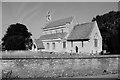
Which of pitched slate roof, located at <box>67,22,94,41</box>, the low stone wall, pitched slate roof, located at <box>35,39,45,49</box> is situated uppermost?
pitched slate roof, located at <box>67,22,94,41</box>

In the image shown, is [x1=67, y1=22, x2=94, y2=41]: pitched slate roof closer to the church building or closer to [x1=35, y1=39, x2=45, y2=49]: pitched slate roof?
the church building

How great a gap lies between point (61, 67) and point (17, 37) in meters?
16.1

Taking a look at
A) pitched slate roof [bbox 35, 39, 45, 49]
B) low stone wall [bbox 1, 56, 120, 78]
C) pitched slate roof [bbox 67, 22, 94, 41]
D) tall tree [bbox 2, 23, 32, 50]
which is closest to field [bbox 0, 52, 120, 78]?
low stone wall [bbox 1, 56, 120, 78]

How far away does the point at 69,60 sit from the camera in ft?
31.4

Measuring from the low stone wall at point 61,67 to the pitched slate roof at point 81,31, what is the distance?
11.9 metres

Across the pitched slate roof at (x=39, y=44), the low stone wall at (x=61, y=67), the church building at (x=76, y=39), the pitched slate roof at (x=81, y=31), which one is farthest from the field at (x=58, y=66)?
the pitched slate roof at (x=39, y=44)

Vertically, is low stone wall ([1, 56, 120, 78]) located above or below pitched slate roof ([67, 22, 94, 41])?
below

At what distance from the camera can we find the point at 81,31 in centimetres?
2444

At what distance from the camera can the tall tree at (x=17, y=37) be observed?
927 inches

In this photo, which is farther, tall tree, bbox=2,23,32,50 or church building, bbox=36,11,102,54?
tall tree, bbox=2,23,32,50

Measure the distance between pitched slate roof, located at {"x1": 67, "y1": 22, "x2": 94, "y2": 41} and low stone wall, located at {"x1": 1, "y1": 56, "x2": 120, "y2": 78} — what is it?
1189cm

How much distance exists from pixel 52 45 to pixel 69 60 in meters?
18.6

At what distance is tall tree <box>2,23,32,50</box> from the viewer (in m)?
23.5

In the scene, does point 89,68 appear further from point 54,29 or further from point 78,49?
point 54,29
